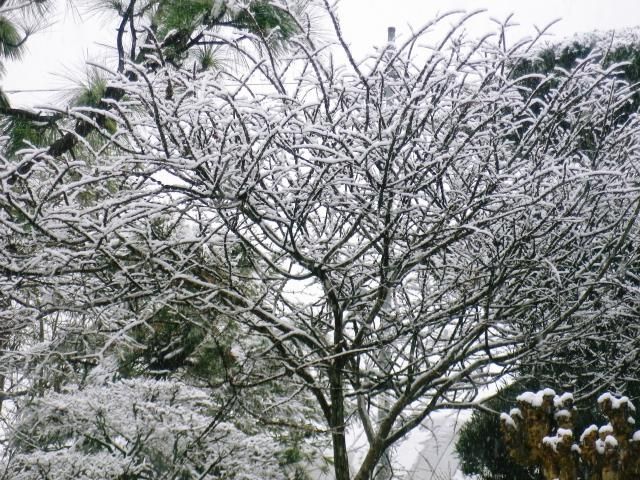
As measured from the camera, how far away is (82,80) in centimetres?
523

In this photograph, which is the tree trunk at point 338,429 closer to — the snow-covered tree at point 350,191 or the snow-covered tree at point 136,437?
the snow-covered tree at point 350,191

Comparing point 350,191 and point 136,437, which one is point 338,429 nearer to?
point 350,191

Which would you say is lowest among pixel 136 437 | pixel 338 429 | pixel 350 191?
pixel 338 429

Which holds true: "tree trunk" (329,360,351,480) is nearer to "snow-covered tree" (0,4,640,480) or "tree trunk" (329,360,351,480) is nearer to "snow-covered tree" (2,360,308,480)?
"snow-covered tree" (0,4,640,480)

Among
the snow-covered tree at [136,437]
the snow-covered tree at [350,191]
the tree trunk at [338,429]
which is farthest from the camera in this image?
the snow-covered tree at [136,437]

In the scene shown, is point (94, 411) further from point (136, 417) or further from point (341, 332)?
point (341, 332)

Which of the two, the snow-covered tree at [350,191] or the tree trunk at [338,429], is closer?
the snow-covered tree at [350,191]

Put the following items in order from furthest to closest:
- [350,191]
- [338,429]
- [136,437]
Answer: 1. [136,437]
2. [338,429]
3. [350,191]

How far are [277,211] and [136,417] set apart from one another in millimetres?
3152

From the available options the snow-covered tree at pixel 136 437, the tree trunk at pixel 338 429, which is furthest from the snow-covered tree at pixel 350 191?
the snow-covered tree at pixel 136 437

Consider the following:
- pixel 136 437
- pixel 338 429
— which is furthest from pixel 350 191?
pixel 136 437

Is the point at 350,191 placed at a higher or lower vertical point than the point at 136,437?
higher

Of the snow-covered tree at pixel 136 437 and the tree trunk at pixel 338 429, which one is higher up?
the snow-covered tree at pixel 136 437

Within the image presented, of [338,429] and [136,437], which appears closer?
[338,429]
